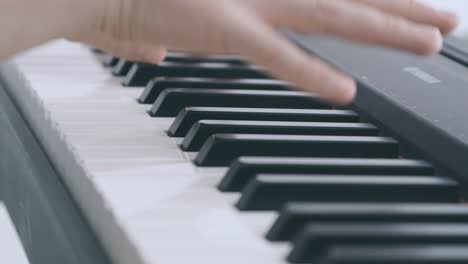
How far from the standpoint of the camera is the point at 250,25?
2.52 feet

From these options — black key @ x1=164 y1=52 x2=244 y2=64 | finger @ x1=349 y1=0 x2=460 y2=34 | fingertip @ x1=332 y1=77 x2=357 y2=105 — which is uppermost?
finger @ x1=349 y1=0 x2=460 y2=34

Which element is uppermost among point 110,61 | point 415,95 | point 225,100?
point 415,95

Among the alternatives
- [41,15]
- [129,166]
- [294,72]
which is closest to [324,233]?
[294,72]

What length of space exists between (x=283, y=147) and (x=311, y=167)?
0.23ft

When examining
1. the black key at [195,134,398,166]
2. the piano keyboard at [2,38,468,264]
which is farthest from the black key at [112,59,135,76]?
the black key at [195,134,398,166]

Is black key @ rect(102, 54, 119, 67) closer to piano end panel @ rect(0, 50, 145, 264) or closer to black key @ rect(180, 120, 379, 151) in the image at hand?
piano end panel @ rect(0, 50, 145, 264)

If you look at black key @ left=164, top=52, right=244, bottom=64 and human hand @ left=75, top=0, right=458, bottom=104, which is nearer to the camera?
human hand @ left=75, top=0, right=458, bottom=104

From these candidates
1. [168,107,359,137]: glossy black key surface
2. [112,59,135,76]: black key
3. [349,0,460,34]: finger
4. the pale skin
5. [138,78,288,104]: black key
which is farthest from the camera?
[112,59,135,76]: black key

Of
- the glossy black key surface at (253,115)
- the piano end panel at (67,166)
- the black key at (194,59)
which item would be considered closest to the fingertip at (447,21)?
the glossy black key surface at (253,115)

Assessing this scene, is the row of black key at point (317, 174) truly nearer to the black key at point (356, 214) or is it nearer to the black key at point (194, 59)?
the black key at point (356, 214)

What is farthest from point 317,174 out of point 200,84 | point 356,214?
point 200,84

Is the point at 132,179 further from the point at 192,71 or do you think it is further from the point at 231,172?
the point at 192,71

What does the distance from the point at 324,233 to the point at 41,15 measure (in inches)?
14.1

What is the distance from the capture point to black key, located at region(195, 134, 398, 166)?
89cm
